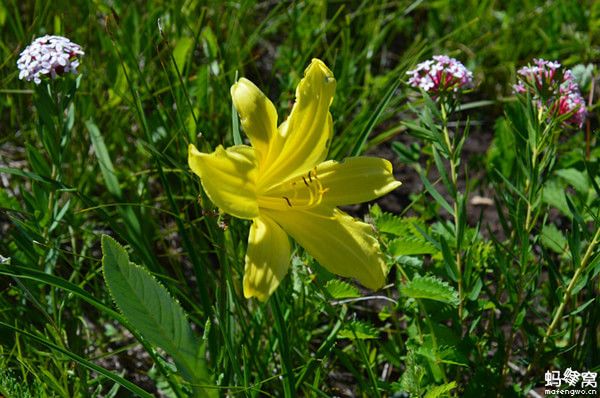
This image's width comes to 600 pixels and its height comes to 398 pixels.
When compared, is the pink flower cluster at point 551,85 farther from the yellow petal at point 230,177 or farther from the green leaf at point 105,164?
the green leaf at point 105,164

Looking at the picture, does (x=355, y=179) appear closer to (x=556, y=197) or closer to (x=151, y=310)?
(x=151, y=310)

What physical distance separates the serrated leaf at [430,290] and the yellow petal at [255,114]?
453mm

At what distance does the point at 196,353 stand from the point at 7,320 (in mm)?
651

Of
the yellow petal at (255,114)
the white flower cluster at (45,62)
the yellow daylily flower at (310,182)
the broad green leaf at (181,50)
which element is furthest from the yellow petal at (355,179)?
the broad green leaf at (181,50)

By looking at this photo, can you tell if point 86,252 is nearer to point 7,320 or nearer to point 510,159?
point 7,320

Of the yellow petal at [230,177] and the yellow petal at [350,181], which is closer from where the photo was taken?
the yellow petal at [230,177]

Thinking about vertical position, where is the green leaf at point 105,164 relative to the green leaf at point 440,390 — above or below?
above

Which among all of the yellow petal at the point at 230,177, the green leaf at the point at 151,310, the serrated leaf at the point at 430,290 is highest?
the yellow petal at the point at 230,177

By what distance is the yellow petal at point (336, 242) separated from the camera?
145 cm

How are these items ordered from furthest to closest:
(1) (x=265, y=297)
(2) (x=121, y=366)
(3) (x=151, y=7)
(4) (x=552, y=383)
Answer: (3) (x=151, y=7) < (2) (x=121, y=366) < (4) (x=552, y=383) < (1) (x=265, y=297)

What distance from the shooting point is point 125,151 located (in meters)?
2.40

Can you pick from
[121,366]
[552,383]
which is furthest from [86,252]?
[552,383]

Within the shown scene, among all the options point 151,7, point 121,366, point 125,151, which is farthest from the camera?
point 151,7

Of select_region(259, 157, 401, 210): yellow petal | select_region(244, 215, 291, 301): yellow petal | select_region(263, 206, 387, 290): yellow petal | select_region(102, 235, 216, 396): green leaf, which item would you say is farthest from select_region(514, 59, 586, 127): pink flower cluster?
select_region(102, 235, 216, 396): green leaf
